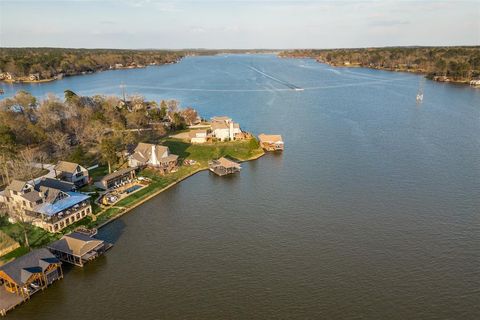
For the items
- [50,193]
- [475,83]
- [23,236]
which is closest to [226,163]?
[50,193]

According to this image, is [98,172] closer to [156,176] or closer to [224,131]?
[156,176]

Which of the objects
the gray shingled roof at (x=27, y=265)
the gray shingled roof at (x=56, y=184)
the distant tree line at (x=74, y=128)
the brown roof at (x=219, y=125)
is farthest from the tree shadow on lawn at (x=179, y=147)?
the gray shingled roof at (x=27, y=265)

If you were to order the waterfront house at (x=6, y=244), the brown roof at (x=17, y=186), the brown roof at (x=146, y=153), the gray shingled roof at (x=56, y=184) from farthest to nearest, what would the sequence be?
the brown roof at (x=146, y=153)
the gray shingled roof at (x=56, y=184)
the brown roof at (x=17, y=186)
the waterfront house at (x=6, y=244)

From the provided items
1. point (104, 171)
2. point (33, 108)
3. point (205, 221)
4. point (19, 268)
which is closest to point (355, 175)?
point (205, 221)

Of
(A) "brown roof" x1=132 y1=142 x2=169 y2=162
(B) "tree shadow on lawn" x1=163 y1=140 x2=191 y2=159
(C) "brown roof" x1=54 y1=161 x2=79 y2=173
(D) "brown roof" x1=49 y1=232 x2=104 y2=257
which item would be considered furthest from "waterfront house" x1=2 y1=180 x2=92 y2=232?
(B) "tree shadow on lawn" x1=163 y1=140 x2=191 y2=159

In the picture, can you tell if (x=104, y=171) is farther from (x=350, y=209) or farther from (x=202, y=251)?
(x=350, y=209)

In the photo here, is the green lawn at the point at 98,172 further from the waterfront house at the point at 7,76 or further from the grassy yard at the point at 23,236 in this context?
the waterfront house at the point at 7,76
